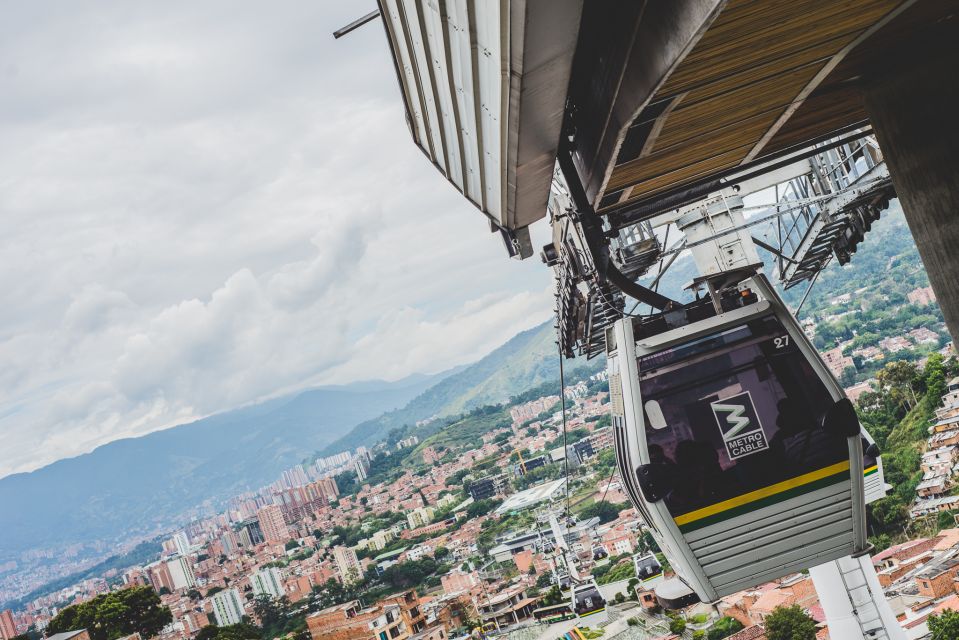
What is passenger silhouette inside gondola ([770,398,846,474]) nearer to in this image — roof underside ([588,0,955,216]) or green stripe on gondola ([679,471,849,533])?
green stripe on gondola ([679,471,849,533])

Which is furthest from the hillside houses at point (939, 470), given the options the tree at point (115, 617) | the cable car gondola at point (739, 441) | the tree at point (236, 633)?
the cable car gondola at point (739, 441)

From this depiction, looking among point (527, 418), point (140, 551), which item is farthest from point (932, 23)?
point (140, 551)

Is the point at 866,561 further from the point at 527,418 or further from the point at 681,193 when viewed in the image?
the point at 527,418

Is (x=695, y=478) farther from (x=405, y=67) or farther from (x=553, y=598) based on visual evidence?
(x=553, y=598)

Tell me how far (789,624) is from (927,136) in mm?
21779

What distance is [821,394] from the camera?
3.15 meters

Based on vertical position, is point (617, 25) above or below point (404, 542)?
above

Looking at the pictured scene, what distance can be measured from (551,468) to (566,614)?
123 feet

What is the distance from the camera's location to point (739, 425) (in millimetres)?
3184

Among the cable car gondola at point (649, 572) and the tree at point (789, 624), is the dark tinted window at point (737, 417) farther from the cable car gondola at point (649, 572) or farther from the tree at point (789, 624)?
the cable car gondola at point (649, 572)

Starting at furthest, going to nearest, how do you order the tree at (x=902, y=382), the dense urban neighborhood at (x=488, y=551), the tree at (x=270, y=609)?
1. the tree at (x=270, y=609)
2. the tree at (x=902, y=382)
3. the dense urban neighborhood at (x=488, y=551)

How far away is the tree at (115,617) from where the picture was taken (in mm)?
22047

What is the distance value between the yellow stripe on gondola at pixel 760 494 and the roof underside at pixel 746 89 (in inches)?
45.3

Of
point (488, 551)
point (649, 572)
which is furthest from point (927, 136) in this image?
point (488, 551)
